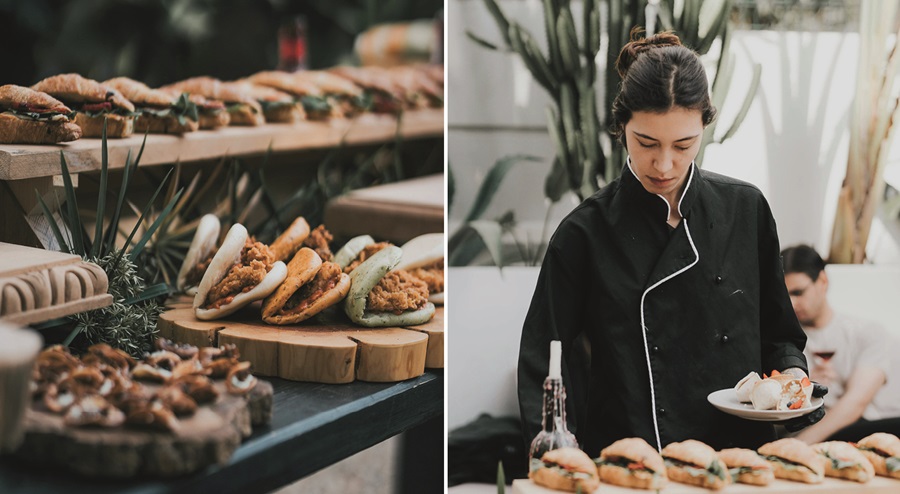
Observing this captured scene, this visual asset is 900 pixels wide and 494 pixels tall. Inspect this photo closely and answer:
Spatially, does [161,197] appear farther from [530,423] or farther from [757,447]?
[757,447]

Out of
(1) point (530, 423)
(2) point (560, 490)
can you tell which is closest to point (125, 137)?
(1) point (530, 423)

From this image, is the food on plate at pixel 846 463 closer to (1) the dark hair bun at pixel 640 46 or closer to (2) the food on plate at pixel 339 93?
(1) the dark hair bun at pixel 640 46

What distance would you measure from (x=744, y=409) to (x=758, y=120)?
2.13 feet

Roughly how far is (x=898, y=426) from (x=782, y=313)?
1.29 ft

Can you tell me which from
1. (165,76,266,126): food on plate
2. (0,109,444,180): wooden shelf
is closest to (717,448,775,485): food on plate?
(0,109,444,180): wooden shelf

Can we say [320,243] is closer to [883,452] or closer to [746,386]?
[746,386]

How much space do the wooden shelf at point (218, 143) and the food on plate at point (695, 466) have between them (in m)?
1.27

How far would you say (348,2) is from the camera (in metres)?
4.24

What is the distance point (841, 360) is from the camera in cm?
192

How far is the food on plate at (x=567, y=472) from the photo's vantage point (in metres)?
1.51

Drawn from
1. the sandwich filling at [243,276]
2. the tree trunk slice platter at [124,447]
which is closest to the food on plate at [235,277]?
the sandwich filling at [243,276]

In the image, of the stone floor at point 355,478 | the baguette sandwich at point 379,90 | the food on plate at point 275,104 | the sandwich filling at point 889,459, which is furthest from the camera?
the stone floor at point 355,478

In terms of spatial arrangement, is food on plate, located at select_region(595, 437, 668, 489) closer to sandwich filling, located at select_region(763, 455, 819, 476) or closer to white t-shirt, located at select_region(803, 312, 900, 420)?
sandwich filling, located at select_region(763, 455, 819, 476)

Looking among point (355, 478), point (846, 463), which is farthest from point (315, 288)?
point (355, 478)
